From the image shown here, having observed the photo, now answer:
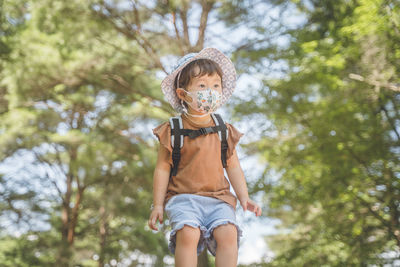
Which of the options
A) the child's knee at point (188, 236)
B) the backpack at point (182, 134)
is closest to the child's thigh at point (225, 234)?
the child's knee at point (188, 236)

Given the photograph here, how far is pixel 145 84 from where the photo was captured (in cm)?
1026

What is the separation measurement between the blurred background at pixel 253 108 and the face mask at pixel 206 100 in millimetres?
4623

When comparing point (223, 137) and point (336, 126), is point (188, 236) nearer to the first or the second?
point (223, 137)

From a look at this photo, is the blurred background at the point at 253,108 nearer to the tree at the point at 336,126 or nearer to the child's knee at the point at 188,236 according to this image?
the tree at the point at 336,126

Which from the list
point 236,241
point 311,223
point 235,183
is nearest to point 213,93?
point 235,183

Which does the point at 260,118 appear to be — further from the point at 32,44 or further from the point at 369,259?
the point at 32,44

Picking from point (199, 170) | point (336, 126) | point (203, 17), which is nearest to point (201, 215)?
point (199, 170)

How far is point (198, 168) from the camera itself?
238cm

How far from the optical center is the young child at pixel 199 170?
2.14 m

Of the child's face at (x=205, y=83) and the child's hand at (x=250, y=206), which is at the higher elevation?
the child's face at (x=205, y=83)

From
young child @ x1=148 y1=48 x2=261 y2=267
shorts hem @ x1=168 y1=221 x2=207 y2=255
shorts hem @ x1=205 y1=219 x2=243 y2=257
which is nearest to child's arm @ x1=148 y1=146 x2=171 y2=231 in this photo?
young child @ x1=148 y1=48 x2=261 y2=267

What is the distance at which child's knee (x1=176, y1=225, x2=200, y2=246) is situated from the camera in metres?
2.09

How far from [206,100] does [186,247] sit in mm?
881

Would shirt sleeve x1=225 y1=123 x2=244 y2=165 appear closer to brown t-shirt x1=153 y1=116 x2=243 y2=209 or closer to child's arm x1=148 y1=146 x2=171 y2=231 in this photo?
brown t-shirt x1=153 y1=116 x2=243 y2=209
